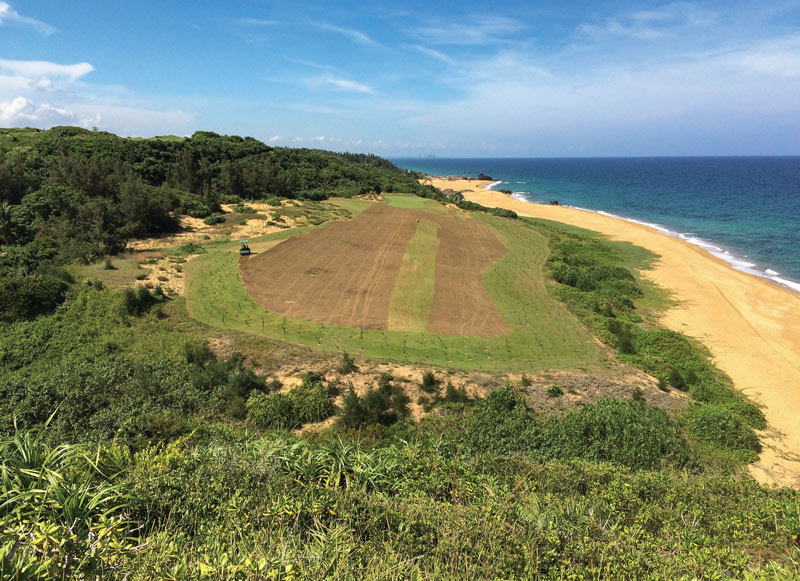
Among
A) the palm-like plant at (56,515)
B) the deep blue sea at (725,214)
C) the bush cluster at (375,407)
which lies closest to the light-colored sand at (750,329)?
the deep blue sea at (725,214)

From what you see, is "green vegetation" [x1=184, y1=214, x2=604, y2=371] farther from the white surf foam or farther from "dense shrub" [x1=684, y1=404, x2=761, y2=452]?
the white surf foam

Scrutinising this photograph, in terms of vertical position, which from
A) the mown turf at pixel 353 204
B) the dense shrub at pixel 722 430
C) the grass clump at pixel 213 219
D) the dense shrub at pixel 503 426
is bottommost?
the dense shrub at pixel 722 430

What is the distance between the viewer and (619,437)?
13.2 meters

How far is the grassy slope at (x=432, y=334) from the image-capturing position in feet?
65.1

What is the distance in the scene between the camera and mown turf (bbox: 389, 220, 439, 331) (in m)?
23.8

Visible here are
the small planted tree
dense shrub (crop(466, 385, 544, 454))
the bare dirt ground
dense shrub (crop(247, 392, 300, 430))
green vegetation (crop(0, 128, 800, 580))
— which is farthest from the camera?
A: the bare dirt ground

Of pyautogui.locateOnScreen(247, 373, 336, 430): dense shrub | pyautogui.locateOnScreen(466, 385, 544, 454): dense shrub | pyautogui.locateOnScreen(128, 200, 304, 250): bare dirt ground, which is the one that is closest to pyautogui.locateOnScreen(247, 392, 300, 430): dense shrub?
pyautogui.locateOnScreen(247, 373, 336, 430): dense shrub

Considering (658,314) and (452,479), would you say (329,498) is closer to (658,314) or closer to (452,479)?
(452,479)

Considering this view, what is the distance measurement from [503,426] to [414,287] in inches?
653

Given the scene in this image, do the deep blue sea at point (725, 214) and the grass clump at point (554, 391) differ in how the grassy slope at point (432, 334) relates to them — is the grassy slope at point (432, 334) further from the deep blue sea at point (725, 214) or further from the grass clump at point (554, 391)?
the deep blue sea at point (725, 214)

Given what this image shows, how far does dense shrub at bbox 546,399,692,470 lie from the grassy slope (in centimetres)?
500

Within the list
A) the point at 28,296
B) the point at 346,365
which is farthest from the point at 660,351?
the point at 28,296

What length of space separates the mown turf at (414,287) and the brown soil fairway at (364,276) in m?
0.53

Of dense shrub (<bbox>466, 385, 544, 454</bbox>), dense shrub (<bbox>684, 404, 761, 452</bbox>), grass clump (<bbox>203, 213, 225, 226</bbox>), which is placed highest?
grass clump (<bbox>203, 213, 225, 226</bbox>)
